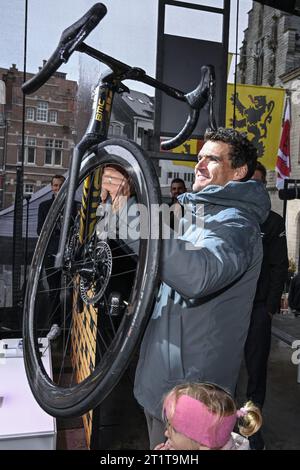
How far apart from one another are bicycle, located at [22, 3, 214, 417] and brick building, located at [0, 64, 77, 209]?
6.07ft

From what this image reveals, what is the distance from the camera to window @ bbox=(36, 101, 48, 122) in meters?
3.39

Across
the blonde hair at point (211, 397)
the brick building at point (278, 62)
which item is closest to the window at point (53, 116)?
the blonde hair at point (211, 397)

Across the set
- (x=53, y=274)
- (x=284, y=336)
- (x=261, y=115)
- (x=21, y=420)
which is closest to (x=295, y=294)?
(x=284, y=336)

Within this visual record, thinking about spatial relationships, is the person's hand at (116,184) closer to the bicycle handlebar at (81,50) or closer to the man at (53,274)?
the bicycle handlebar at (81,50)

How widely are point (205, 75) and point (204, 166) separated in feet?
1.62

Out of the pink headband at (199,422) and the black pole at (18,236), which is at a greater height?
the black pole at (18,236)

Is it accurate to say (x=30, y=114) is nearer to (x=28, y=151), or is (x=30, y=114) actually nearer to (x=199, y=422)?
(x=28, y=151)

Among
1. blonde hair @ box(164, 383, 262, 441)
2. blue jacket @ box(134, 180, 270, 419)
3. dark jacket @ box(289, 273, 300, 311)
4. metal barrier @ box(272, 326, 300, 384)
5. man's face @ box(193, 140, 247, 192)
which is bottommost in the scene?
metal barrier @ box(272, 326, 300, 384)

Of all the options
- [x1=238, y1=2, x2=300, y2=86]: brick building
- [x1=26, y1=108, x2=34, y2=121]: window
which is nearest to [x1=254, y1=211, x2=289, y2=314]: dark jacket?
[x1=26, y1=108, x2=34, y2=121]: window

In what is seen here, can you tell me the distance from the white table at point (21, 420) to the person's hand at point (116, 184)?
1.00 metres

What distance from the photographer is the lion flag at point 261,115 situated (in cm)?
765

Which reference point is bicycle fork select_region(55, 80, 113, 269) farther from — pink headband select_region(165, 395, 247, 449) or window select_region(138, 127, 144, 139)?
window select_region(138, 127, 144, 139)
